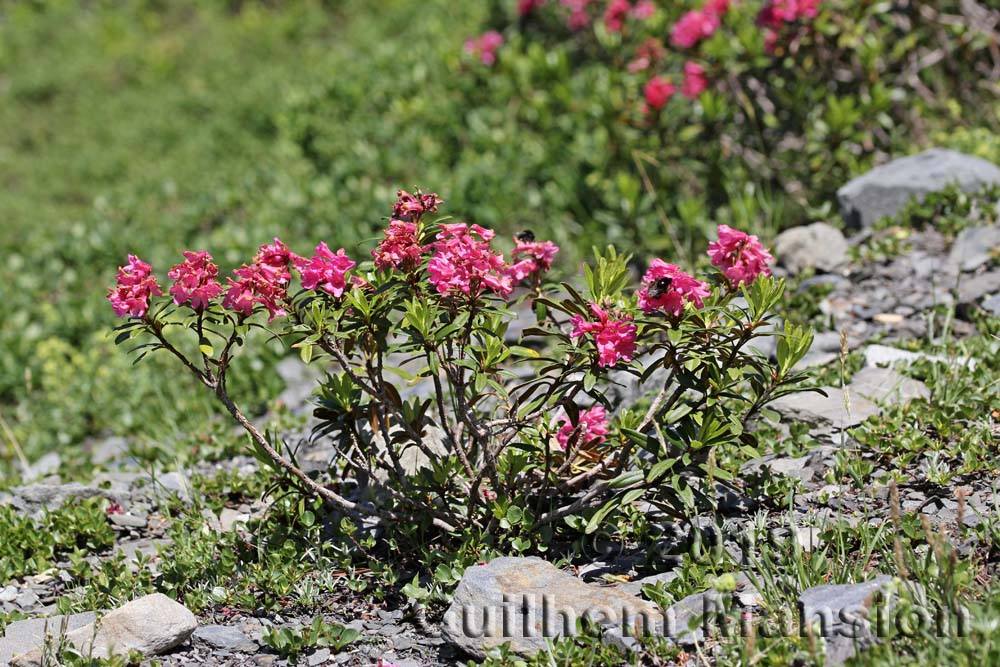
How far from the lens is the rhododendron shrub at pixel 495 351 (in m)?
3.29

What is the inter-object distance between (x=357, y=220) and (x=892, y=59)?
3.77m

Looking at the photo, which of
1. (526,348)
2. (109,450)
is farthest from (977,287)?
(109,450)

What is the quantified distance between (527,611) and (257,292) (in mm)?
1359

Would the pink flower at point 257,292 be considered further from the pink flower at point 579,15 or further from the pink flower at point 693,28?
the pink flower at point 579,15

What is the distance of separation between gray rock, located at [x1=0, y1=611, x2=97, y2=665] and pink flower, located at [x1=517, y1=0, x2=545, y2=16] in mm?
6381

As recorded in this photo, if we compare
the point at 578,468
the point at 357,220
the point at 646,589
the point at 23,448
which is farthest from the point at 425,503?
the point at 357,220

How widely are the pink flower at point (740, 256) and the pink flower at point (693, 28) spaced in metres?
3.69

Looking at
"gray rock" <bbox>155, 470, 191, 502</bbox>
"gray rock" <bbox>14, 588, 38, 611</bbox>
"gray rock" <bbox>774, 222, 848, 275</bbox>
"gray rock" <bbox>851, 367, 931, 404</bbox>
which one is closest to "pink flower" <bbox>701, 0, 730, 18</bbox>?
"gray rock" <bbox>774, 222, 848, 275</bbox>

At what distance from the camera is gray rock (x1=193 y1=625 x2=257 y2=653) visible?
11.3 feet

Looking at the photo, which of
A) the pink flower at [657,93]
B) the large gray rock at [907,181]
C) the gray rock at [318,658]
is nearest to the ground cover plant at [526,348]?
the gray rock at [318,658]

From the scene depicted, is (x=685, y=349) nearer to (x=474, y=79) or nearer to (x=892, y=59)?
(x=892, y=59)

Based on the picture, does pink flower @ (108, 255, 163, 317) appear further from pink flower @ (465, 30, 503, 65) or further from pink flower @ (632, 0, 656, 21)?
pink flower @ (465, 30, 503, 65)

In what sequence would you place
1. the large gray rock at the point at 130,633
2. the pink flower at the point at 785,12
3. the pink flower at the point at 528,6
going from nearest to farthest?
the large gray rock at the point at 130,633 < the pink flower at the point at 785,12 < the pink flower at the point at 528,6

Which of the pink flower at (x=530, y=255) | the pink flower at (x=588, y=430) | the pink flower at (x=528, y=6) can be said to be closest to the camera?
the pink flower at (x=530, y=255)
